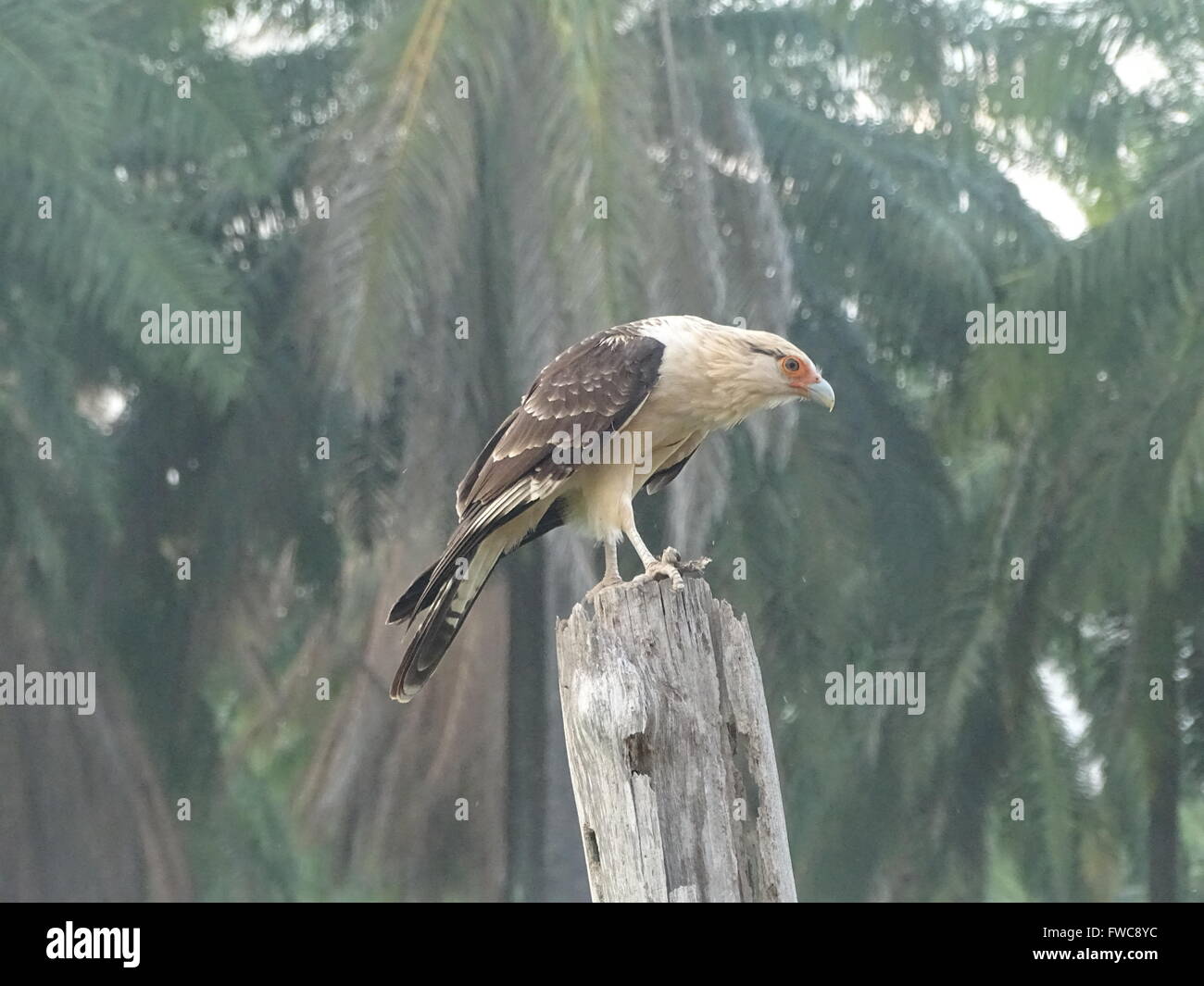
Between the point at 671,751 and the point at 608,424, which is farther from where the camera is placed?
the point at 608,424

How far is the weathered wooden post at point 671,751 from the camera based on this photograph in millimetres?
4738

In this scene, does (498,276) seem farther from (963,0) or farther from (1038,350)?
(963,0)

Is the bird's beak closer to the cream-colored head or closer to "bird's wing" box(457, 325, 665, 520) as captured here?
the cream-colored head

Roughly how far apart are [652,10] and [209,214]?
15.9 feet

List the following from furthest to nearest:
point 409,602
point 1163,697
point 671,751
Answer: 1. point 1163,697
2. point 409,602
3. point 671,751

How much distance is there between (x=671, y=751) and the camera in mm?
4816

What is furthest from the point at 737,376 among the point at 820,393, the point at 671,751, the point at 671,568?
the point at 671,751

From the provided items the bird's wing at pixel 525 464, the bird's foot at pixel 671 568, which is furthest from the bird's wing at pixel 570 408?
the bird's foot at pixel 671 568

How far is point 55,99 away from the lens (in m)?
12.7

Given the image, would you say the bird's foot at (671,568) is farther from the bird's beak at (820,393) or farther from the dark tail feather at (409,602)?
the bird's beak at (820,393)

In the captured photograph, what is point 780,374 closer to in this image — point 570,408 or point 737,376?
point 737,376

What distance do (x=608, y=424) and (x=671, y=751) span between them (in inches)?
89.9

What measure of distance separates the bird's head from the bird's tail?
1450 millimetres
